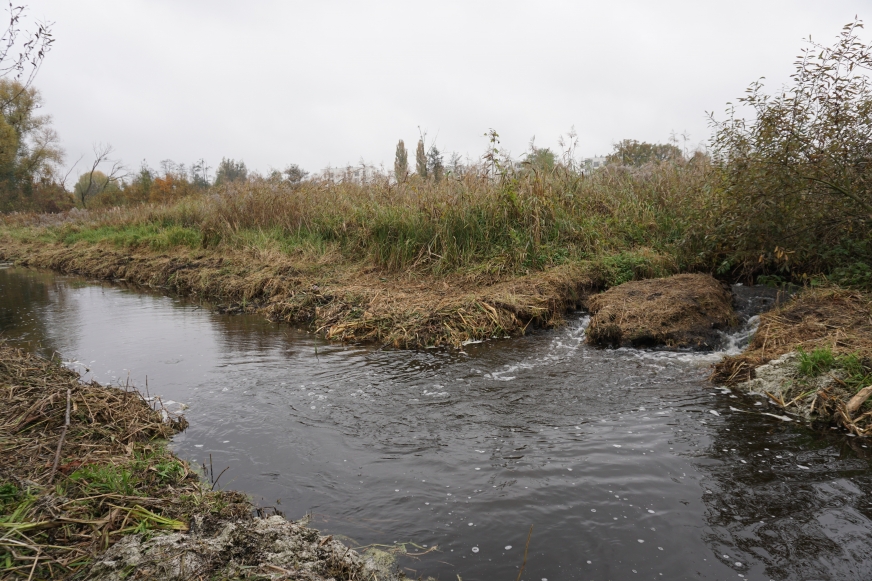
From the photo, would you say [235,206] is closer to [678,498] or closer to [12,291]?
[12,291]

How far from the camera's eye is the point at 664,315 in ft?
22.3

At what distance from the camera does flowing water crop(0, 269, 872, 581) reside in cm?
276

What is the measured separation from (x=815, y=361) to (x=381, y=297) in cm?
562

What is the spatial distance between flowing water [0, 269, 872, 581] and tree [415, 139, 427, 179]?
682 cm

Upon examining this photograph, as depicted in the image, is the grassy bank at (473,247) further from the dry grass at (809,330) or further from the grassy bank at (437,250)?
the dry grass at (809,330)

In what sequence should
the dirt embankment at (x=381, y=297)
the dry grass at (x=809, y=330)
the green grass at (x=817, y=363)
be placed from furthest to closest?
1. the dirt embankment at (x=381, y=297)
2. the dry grass at (x=809, y=330)
3. the green grass at (x=817, y=363)

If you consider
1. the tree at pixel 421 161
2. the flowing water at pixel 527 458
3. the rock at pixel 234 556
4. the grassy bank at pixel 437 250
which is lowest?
the flowing water at pixel 527 458

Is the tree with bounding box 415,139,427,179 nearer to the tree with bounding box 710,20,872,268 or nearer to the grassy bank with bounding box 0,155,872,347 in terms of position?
the grassy bank with bounding box 0,155,872,347

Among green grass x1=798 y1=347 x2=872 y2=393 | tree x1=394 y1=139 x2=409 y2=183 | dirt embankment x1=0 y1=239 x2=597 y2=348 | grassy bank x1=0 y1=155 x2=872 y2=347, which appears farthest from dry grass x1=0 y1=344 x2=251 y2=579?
tree x1=394 y1=139 x2=409 y2=183

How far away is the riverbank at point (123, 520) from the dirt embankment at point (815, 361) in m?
3.91

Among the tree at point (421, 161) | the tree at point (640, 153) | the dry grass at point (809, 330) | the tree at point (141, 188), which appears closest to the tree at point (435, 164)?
the tree at point (421, 161)

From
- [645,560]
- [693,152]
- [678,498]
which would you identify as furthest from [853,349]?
[693,152]

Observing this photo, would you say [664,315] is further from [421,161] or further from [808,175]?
[421,161]

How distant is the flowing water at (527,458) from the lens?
9.07 ft
